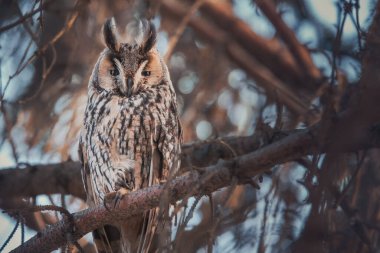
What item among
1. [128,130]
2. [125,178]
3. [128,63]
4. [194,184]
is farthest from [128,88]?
[194,184]

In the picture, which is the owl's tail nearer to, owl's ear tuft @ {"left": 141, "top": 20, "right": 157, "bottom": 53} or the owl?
the owl

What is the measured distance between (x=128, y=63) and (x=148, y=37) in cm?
20

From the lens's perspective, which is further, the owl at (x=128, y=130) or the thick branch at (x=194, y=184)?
the owl at (x=128, y=130)

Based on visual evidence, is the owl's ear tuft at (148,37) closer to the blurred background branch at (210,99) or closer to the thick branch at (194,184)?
the blurred background branch at (210,99)

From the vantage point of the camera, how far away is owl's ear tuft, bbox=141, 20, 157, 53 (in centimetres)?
318

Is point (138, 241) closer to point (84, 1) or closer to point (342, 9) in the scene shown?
point (84, 1)

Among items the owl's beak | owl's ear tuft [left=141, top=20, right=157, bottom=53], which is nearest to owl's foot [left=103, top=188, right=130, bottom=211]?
the owl's beak

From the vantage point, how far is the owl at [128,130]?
115 inches

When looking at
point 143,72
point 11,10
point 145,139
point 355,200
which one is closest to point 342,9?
point 355,200

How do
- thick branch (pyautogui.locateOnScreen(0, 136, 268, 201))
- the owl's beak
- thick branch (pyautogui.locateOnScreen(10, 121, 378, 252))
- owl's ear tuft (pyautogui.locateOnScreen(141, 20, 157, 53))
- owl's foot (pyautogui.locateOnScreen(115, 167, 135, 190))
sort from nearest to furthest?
thick branch (pyautogui.locateOnScreen(10, 121, 378, 252)), owl's foot (pyautogui.locateOnScreen(115, 167, 135, 190)), the owl's beak, owl's ear tuft (pyautogui.locateOnScreen(141, 20, 157, 53)), thick branch (pyautogui.locateOnScreen(0, 136, 268, 201))

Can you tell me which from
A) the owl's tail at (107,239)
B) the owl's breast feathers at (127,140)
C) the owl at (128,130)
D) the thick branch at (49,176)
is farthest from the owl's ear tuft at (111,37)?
the owl's tail at (107,239)

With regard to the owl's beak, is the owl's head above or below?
above

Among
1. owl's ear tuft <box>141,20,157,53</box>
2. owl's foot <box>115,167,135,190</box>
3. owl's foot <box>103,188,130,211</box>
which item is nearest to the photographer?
owl's foot <box>103,188,130,211</box>

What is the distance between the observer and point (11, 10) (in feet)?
12.1
